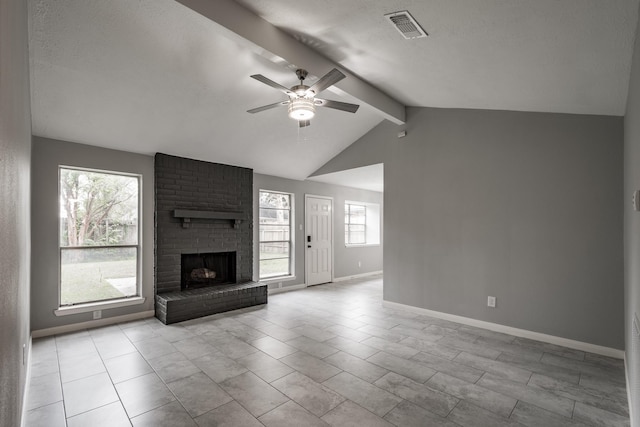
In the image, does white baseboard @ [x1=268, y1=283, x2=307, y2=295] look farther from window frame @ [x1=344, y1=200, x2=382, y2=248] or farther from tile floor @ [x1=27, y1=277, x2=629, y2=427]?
window frame @ [x1=344, y1=200, x2=382, y2=248]

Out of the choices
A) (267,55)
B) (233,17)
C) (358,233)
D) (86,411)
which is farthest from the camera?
(358,233)

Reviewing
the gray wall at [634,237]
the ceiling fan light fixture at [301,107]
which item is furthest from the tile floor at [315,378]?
the ceiling fan light fixture at [301,107]

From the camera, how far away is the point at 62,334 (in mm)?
3979

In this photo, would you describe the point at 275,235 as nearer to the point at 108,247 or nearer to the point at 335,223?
the point at 335,223

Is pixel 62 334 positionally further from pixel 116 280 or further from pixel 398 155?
pixel 398 155

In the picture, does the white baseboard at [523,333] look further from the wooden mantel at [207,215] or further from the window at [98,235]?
the window at [98,235]

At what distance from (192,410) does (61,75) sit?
10.4 ft

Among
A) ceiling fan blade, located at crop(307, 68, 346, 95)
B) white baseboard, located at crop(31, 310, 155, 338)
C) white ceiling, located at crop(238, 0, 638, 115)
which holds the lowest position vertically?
white baseboard, located at crop(31, 310, 155, 338)

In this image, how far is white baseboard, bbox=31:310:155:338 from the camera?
153 inches

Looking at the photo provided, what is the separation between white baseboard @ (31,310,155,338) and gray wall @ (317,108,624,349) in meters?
3.72

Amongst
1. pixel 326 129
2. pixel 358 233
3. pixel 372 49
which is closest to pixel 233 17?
pixel 372 49

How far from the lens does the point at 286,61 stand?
2.97 m

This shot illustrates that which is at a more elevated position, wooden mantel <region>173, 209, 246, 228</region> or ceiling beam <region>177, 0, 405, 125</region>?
ceiling beam <region>177, 0, 405, 125</region>

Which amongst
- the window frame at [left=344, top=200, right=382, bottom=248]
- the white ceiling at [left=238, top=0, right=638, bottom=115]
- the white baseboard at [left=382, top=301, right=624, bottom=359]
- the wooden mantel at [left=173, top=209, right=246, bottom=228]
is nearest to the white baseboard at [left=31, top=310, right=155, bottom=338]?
the wooden mantel at [left=173, top=209, right=246, bottom=228]
